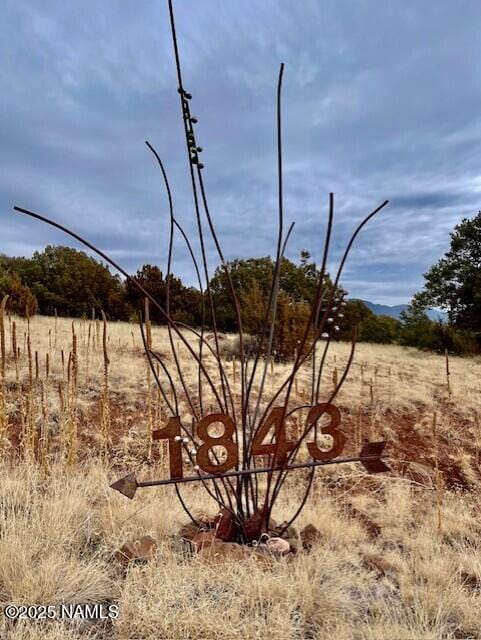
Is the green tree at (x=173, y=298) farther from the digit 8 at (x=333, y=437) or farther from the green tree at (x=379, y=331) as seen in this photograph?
the digit 8 at (x=333, y=437)

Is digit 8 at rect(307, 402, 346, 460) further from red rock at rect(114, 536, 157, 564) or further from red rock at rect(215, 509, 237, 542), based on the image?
red rock at rect(114, 536, 157, 564)

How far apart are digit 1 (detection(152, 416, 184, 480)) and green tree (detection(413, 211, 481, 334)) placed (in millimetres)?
13150

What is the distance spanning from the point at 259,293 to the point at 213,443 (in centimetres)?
903

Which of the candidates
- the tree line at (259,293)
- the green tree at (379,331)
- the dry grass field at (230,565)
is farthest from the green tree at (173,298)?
the dry grass field at (230,565)

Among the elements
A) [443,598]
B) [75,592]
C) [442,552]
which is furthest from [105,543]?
[442,552]

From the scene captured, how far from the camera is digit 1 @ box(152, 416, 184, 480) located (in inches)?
63.1

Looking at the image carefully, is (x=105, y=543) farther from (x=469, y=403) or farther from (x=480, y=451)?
(x=469, y=403)

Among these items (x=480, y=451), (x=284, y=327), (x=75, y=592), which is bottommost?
(x=480, y=451)

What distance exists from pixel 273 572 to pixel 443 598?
1.96ft

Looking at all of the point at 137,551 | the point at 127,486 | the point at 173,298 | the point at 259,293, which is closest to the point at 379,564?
the point at 137,551

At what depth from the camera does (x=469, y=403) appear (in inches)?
244

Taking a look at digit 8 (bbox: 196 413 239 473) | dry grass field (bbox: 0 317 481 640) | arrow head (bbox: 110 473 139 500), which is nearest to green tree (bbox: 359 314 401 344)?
dry grass field (bbox: 0 317 481 640)

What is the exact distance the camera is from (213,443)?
1.63 m

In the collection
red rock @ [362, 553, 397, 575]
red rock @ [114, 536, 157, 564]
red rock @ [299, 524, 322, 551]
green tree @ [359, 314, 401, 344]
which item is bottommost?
red rock @ [362, 553, 397, 575]
